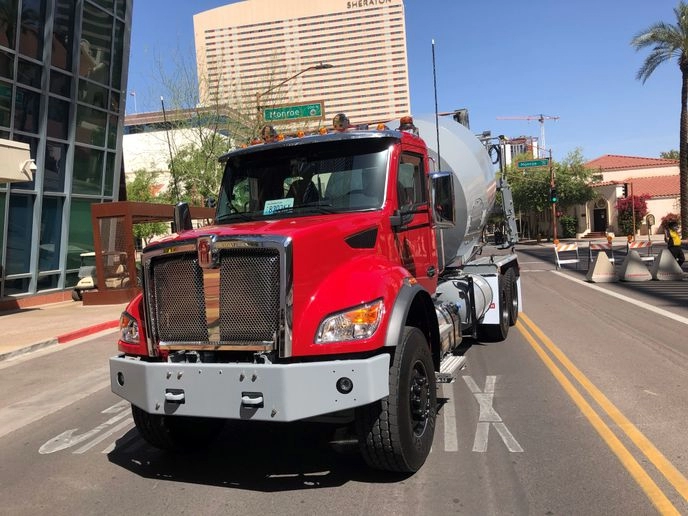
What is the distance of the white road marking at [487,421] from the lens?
4754 mm

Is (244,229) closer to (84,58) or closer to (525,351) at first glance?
(525,351)

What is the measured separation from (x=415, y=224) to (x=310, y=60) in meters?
28.6

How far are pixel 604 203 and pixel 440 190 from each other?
175ft

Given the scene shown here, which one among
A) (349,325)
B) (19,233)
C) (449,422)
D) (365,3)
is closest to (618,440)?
(449,422)

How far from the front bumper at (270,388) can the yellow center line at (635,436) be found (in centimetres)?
209

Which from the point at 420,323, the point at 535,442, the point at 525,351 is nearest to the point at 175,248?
the point at 420,323

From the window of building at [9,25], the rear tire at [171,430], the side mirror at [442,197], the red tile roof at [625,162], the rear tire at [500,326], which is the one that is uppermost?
the red tile roof at [625,162]

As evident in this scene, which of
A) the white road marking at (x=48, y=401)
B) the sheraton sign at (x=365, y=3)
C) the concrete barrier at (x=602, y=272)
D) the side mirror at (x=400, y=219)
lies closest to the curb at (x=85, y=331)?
the white road marking at (x=48, y=401)

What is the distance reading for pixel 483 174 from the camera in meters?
9.07

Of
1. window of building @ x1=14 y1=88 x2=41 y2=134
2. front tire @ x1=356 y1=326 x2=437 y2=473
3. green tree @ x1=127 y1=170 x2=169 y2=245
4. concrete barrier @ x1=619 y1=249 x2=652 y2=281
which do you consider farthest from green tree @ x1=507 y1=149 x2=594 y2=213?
front tire @ x1=356 y1=326 x2=437 y2=473

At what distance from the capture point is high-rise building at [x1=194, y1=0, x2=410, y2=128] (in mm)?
27688

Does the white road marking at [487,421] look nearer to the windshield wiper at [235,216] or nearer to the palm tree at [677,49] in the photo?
the windshield wiper at [235,216]

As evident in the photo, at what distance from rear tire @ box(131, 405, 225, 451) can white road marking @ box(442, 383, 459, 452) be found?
199 centimetres

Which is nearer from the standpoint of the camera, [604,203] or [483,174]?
[483,174]
